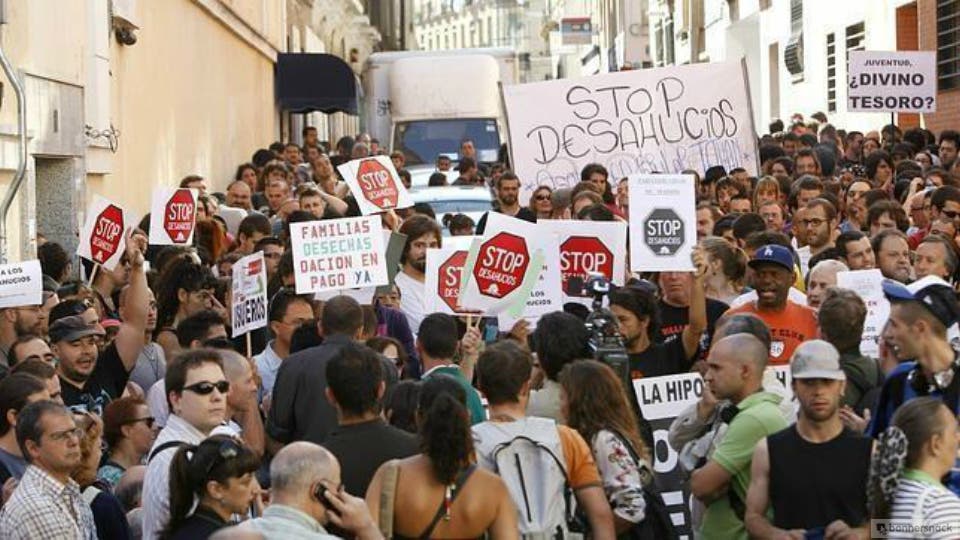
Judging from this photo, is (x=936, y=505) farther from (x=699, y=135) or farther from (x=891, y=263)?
(x=699, y=135)

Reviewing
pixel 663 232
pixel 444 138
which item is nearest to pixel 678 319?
pixel 663 232

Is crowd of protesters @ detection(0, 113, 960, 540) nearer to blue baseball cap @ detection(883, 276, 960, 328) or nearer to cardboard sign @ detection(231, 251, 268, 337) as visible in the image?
blue baseball cap @ detection(883, 276, 960, 328)

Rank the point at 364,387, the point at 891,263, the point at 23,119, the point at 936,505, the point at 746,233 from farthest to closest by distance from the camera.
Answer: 1. the point at 23,119
2. the point at 746,233
3. the point at 891,263
4. the point at 364,387
5. the point at 936,505

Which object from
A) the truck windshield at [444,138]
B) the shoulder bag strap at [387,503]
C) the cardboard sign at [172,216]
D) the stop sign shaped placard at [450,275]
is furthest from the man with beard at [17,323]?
the truck windshield at [444,138]

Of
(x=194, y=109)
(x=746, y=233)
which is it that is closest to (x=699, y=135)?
(x=746, y=233)

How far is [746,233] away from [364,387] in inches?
221

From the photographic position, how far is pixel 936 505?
6.28 metres

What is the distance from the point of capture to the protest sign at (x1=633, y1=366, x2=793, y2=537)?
354 inches

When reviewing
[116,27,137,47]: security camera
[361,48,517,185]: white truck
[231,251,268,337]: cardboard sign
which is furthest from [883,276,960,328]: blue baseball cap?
[361,48,517,185]: white truck

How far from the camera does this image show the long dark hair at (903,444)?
6391 millimetres

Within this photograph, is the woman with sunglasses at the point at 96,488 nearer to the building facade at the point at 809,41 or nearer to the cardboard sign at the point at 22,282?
the cardboard sign at the point at 22,282

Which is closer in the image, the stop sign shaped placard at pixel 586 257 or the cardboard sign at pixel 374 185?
the stop sign shaped placard at pixel 586 257

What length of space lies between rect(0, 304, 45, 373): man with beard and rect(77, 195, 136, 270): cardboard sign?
2.00 meters

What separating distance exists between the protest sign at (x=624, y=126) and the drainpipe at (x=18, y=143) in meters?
4.70
